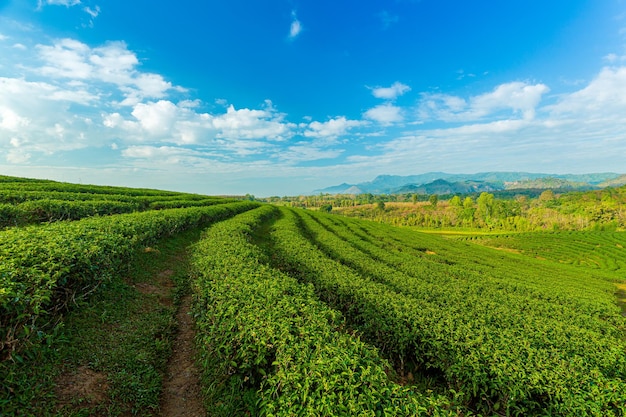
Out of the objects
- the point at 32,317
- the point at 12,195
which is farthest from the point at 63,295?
the point at 12,195

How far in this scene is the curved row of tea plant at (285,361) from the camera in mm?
3930

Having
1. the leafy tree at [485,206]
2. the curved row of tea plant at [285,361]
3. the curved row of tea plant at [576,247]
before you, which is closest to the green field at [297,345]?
the curved row of tea plant at [285,361]

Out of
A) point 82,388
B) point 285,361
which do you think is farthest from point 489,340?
point 82,388

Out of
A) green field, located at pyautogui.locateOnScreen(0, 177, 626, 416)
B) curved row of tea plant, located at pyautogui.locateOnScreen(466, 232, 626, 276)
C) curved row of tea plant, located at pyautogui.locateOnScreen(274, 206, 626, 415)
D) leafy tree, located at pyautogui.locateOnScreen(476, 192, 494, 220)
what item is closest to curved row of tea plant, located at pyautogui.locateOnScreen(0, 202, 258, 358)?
green field, located at pyautogui.locateOnScreen(0, 177, 626, 416)

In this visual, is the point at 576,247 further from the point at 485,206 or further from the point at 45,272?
the point at 45,272

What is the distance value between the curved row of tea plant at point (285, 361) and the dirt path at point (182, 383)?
409mm

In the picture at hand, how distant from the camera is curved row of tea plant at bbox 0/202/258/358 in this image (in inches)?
183

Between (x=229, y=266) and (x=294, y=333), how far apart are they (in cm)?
515

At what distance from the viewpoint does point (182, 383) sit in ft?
21.3

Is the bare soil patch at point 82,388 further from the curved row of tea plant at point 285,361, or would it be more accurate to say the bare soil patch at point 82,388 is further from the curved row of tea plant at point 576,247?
the curved row of tea plant at point 576,247

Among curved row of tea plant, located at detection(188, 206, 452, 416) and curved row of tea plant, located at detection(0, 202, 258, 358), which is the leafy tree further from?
curved row of tea plant, located at detection(0, 202, 258, 358)

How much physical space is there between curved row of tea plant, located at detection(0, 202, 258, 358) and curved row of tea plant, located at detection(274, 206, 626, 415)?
7902 millimetres

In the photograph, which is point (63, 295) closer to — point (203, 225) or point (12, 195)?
point (12, 195)

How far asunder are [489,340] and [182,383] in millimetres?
8025
